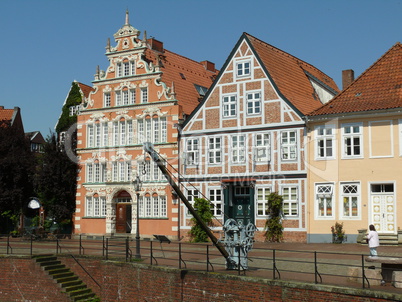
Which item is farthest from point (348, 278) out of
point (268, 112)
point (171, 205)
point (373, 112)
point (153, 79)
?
point (153, 79)

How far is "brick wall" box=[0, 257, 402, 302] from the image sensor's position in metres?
15.0

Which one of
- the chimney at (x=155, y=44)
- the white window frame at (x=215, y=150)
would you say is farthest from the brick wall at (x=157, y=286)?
the chimney at (x=155, y=44)

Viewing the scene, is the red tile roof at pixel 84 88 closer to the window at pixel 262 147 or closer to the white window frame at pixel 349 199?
the window at pixel 262 147

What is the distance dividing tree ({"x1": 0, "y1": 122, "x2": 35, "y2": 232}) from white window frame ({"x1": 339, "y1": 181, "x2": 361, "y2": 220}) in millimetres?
20119

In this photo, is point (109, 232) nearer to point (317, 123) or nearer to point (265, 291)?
point (317, 123)

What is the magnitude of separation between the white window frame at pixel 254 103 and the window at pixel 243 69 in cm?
115

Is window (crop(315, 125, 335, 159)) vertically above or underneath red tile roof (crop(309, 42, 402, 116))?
underneath

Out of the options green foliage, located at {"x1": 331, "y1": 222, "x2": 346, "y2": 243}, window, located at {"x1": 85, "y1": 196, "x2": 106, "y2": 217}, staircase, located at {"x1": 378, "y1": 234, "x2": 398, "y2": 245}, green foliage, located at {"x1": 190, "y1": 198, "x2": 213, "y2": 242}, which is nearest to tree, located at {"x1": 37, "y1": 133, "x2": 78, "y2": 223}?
window, located at {"x1": 85, "y1": 196, "x2": 106, "y2": 217}

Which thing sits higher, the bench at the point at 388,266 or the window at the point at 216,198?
the window at the point at 216,198

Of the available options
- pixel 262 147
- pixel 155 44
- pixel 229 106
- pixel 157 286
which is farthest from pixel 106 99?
pixel 157 286

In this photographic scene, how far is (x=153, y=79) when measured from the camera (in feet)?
114

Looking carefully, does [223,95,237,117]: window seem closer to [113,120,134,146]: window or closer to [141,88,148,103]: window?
[141,88,148,103]: window

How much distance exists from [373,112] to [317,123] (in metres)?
2.91

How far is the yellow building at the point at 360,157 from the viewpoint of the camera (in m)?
27.3
